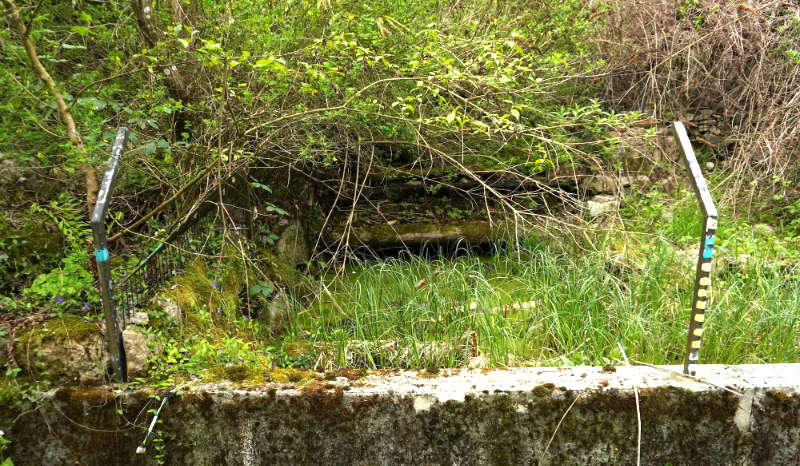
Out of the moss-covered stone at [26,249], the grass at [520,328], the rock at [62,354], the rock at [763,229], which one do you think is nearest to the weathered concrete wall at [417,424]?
the rock at [62,354]

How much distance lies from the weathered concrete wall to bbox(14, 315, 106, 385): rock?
3.2 inches

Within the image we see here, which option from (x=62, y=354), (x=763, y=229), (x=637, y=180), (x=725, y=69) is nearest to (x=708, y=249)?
(x=62, y=354)

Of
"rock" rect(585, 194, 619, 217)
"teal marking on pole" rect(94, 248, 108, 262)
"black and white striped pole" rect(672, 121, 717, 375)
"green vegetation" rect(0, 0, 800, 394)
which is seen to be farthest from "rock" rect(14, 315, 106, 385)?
"rock" rect(585, 194, 619, 217)

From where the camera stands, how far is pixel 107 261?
1864 mm

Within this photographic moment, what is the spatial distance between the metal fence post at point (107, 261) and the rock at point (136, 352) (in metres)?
0.04

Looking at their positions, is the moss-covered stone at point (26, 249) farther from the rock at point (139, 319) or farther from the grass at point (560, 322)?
the grass at point (560, 322)

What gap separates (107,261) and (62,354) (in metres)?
0.50

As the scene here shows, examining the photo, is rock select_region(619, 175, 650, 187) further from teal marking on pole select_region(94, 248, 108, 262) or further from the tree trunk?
teal marking on pole select_region(94, 248, 108, 262)

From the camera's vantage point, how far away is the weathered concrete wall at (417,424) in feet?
6.54

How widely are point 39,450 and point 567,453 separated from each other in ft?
6.73

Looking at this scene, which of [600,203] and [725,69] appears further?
[725,69]

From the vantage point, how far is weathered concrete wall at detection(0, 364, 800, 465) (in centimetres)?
199

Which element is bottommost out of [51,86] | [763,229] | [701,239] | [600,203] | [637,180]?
[763,229]

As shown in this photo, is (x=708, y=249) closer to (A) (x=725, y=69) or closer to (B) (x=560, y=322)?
(B) (x=560, y=322)
